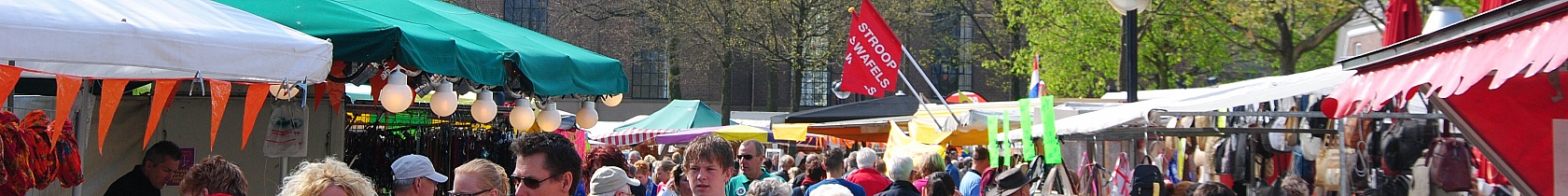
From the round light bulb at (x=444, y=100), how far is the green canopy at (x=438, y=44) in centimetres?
26

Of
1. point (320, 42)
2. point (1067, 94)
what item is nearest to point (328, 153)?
point (320, 42)

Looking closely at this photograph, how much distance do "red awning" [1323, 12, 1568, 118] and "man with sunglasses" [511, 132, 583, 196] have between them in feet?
7.74

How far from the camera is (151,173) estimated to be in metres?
6.84

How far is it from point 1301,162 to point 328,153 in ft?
18.7

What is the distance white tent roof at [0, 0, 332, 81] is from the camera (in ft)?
11.1

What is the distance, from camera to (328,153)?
9.47 m

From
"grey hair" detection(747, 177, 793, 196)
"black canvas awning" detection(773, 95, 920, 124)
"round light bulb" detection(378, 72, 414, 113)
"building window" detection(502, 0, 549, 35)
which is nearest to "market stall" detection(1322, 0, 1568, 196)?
"grey hair" detection(747, 177, 793, 196)

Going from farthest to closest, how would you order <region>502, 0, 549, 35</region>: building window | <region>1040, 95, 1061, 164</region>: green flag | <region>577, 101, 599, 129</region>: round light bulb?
<region>502, 0, 549, 35</region>: building window < <region>577, 101, 599, 129</region>: round light bulb < <region>1040, 95, 1061, 164</region>: green flag

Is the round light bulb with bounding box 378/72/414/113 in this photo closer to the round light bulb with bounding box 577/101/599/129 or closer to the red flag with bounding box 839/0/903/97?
A: the round light bulb with bounding box 577/101/599/129

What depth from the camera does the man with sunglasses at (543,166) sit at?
4797 millimetres

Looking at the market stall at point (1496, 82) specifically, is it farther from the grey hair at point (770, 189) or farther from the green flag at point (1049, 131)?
the green flag at point (1049, 131)

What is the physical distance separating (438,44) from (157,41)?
207 centimetres

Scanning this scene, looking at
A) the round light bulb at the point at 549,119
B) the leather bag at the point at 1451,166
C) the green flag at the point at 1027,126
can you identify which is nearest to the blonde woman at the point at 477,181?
the leather bag at the point at 1451,166

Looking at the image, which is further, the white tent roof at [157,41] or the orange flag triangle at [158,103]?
the orange flag triangle at [158,103]
